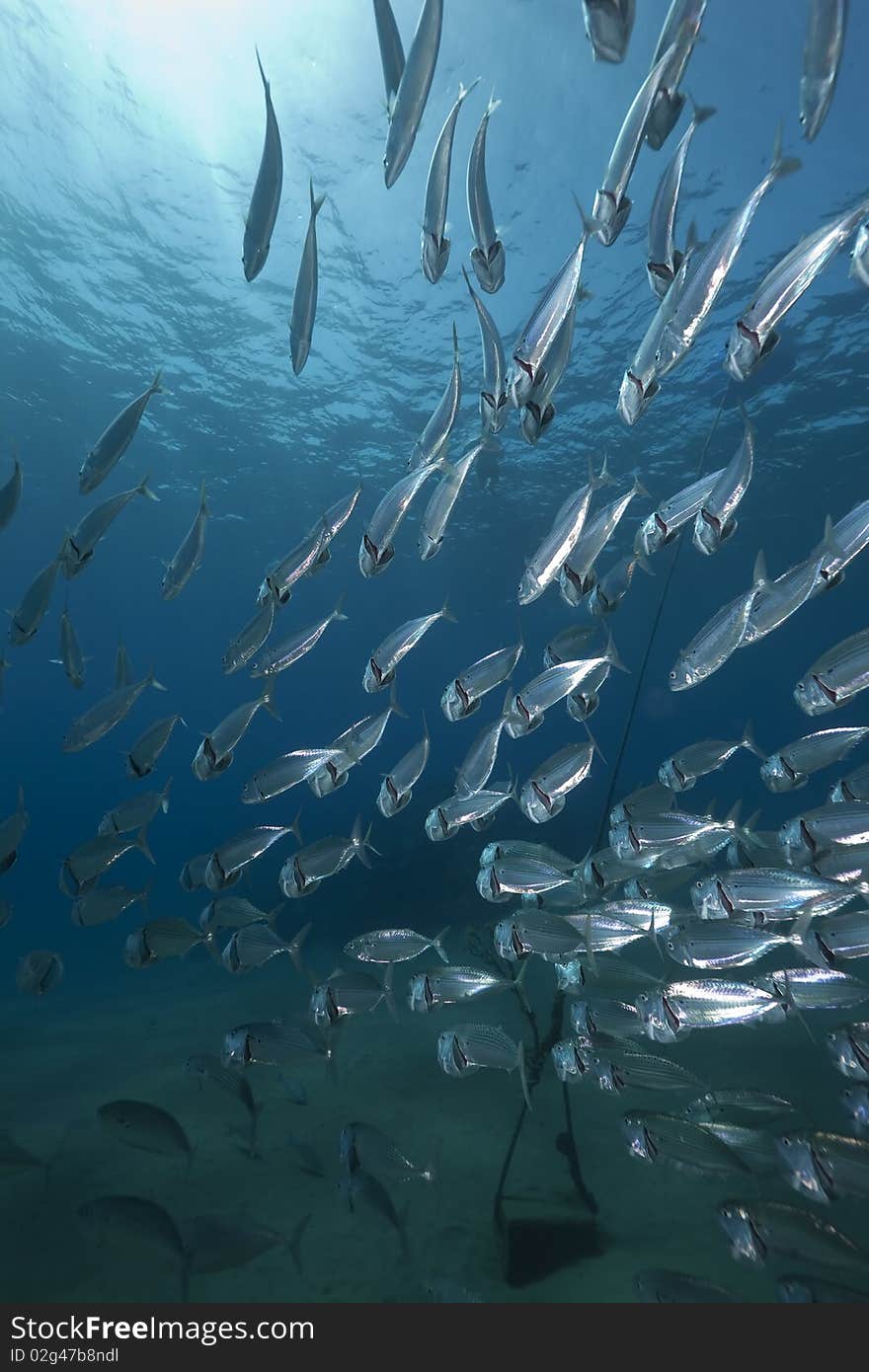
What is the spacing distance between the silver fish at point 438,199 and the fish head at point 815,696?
9.70ft

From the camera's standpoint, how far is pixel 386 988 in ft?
15.5

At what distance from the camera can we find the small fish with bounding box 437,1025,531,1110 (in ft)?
14.4

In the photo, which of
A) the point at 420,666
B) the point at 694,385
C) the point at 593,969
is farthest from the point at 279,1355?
the point at 420,666

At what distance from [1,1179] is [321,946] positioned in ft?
34.5

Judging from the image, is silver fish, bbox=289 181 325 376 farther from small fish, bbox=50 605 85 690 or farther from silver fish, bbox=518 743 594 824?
A: small fish, bbox=50 605 85 690

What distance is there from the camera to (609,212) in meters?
2.93

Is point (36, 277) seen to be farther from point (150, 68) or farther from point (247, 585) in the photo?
point (247, 585)

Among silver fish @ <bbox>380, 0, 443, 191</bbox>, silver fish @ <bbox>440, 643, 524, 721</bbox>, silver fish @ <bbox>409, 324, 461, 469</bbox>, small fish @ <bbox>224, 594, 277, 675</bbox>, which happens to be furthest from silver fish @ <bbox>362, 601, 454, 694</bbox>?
silver fish @ <bbox>380, 0, 443, 191</bbox>

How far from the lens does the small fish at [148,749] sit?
5.03 metres

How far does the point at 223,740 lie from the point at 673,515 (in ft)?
11.1

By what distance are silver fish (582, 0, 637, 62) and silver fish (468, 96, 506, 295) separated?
677 millimetres

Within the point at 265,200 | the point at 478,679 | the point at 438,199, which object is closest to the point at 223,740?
the point at 478,679

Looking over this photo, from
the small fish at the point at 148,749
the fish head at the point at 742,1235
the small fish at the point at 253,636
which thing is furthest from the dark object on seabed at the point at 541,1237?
the small fish at the point at 253,636

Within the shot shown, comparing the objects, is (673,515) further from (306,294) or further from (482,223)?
(306,294)
